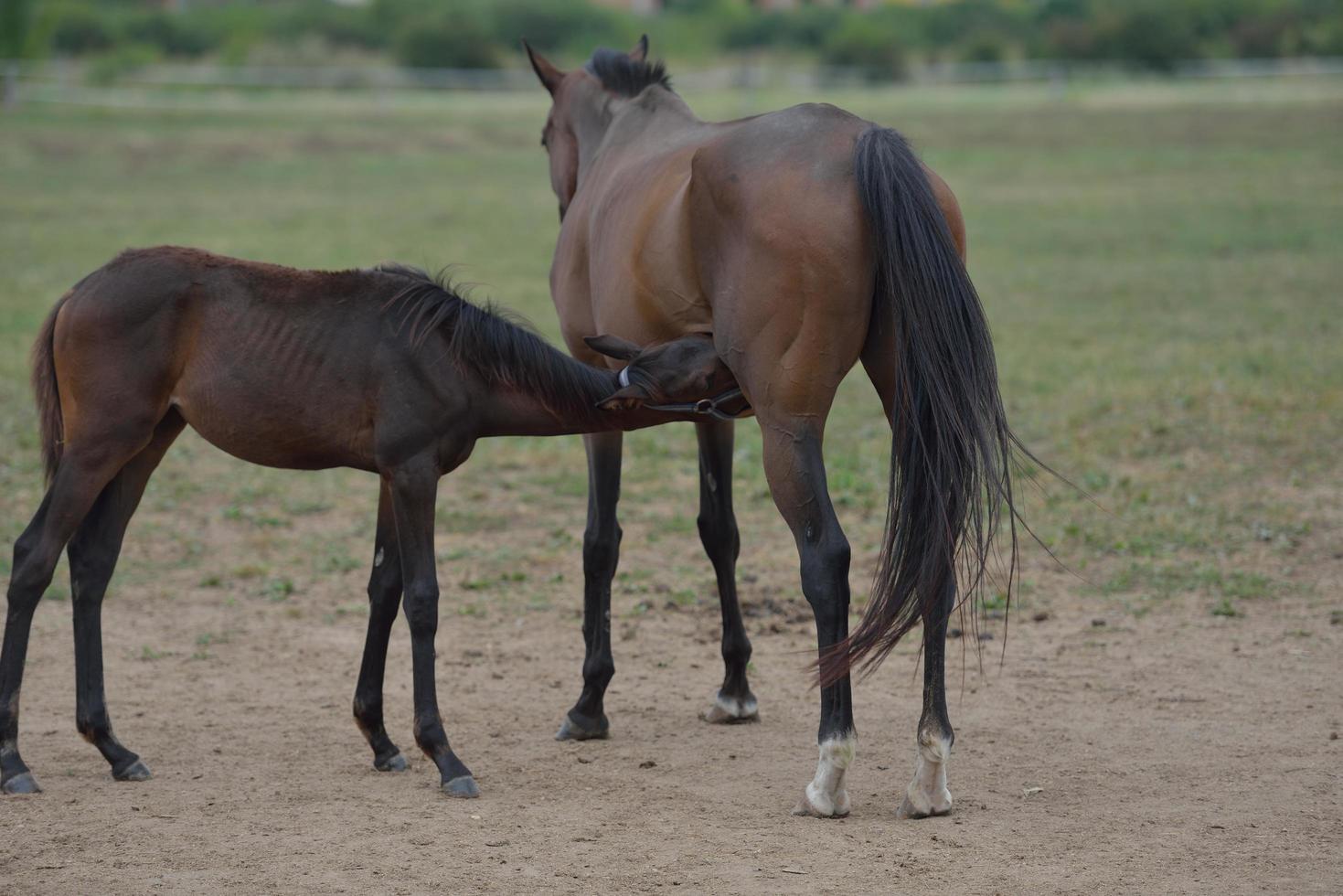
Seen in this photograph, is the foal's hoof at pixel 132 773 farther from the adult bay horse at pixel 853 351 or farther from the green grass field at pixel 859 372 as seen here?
the adult bay horse at pixel 853 351

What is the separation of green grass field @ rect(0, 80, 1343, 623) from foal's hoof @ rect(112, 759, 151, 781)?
82.1 inches

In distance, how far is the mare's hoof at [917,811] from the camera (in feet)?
14.7

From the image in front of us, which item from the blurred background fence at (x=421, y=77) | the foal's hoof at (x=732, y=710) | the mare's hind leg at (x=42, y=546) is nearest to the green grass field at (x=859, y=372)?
the foal's hoof at (x=732, y=710)

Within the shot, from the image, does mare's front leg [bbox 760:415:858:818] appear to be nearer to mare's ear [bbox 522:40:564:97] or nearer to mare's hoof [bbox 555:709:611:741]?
mare's hoof [bbox 555:709:611:741]

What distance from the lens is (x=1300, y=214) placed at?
1880cm

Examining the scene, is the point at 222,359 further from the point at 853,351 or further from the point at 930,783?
the point at 930,783

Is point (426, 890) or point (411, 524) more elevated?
point (411, 524)

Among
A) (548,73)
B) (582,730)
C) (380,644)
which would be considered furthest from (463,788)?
(548,73)

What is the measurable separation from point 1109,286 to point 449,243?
8.27m

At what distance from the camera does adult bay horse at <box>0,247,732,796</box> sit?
15.4 feet

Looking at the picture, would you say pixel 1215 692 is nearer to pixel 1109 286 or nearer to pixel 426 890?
pixel 426 890

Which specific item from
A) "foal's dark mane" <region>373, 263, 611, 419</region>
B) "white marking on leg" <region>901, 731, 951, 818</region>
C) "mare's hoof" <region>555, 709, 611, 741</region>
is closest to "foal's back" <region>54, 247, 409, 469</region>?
"foal's dark mane" <region>373, 263, 611, 419</region>

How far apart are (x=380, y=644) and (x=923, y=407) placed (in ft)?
6.67

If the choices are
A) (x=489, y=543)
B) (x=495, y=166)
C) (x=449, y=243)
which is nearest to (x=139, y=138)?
(x=495, y=166)
